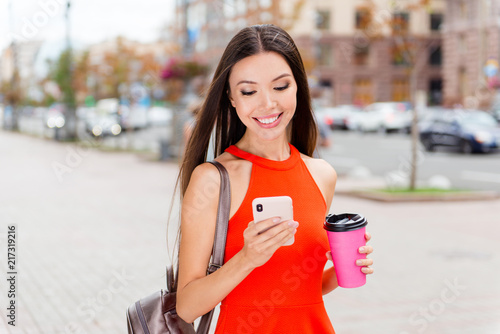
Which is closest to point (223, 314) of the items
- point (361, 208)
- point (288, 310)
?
point (288, 310)

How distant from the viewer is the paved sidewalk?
5.41 meters

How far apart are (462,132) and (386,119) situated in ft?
38.7

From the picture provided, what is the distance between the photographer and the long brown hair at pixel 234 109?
208 cm

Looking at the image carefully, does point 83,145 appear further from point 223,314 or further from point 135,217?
point 223,314

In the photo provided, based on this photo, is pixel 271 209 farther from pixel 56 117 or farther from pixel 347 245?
pixel 56 117

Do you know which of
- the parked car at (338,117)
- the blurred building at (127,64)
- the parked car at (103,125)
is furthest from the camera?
the parked car at (338,117)

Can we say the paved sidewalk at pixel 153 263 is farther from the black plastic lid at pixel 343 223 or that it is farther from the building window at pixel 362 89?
the building window at pixel 362 89

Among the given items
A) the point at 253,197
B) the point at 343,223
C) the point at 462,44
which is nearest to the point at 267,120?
the point at 253,197

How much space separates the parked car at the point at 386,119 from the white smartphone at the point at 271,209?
104 feet

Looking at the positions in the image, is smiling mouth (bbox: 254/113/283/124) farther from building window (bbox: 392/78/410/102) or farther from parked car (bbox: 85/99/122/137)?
building window (bbox: 392/78/410/102)

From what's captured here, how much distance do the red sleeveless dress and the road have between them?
1190cm

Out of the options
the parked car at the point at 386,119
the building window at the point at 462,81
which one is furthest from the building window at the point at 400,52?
the building window at the point at 462,81

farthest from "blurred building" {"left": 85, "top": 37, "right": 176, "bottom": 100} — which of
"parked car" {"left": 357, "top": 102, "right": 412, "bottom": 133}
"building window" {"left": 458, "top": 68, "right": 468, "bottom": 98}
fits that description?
"building window" {"left": 458, "top": 68, "right": 468, "bottom": 98}

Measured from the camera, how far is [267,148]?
2.17 m
